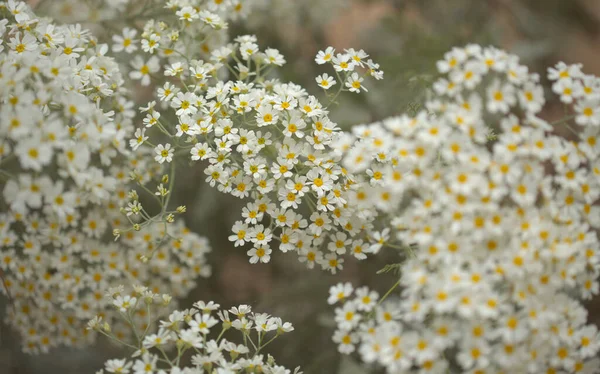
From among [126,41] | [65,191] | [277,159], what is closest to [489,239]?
[277,159]

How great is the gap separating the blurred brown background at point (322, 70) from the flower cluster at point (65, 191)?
0.18 m

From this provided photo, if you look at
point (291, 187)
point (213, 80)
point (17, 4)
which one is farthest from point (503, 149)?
point (17, 4)

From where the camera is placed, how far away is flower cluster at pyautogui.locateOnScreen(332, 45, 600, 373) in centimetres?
70

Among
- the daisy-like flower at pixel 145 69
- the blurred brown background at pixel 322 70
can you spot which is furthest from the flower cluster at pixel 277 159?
the blurred brown background at pixel 322 70

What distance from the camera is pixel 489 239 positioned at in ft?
2.36

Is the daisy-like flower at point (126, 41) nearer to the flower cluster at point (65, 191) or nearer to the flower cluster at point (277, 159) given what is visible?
the flower cluster at point (65, 191)

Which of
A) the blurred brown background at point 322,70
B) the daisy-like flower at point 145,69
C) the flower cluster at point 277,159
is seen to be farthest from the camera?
the blurred brown background at point 322,70

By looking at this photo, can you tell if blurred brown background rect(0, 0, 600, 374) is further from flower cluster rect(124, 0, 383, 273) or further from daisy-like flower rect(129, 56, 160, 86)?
daisy-like flower rect(129, 56, 160, 86)

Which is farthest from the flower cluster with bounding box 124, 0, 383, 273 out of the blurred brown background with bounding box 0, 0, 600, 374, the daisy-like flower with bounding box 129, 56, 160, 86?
the blurred brown background with bounding box 0, 0, 600, 374

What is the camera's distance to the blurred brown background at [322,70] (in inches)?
53.7

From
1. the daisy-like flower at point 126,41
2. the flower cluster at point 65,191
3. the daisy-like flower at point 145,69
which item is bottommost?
the flower cluster at point 65,191

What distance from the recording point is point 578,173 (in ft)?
2.54

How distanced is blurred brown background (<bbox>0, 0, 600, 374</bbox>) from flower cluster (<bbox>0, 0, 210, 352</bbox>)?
177 millimetres

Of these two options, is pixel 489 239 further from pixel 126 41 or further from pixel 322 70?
pixel 322 70
